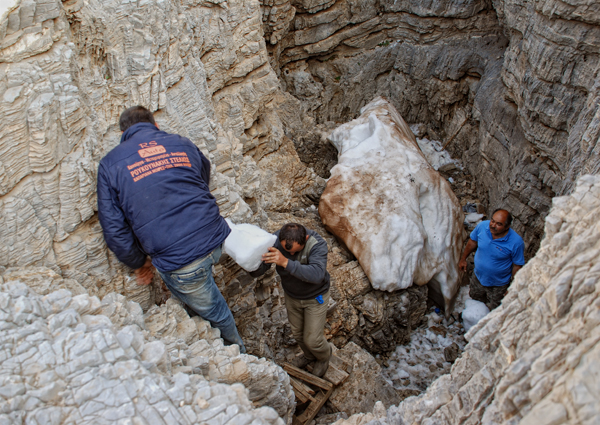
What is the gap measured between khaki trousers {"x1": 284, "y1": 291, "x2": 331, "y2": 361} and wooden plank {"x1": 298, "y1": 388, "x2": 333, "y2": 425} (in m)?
0.33

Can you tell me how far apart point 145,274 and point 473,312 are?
374cm

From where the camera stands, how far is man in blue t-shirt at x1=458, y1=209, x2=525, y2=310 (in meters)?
4.17

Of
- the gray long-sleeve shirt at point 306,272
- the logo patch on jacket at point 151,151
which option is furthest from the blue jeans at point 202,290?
the logo patch on jacket at point 151,151

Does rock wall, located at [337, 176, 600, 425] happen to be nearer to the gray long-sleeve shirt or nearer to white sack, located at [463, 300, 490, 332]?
the gray long-sleeve shirt

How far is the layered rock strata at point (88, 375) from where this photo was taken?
1.72 metres

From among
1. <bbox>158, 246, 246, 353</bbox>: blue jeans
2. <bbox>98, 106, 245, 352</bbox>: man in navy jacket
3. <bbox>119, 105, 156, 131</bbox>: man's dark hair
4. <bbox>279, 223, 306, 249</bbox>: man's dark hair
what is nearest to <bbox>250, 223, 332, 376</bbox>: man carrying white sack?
<bbox>279, 223, 306, 249</bbox>: man's dark hair

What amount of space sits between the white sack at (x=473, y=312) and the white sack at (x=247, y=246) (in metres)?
3.03

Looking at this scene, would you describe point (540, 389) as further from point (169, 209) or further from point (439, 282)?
point (439, 282)

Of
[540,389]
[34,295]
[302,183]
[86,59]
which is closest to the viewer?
[540,389]

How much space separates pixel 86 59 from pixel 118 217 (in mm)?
1250

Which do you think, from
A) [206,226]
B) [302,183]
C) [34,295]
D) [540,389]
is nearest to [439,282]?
[302,183]

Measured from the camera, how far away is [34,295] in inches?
84.8

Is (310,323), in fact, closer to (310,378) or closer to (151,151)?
(310,378)

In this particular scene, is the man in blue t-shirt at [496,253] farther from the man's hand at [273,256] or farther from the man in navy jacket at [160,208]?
the man in navy jacket at [160,208]
